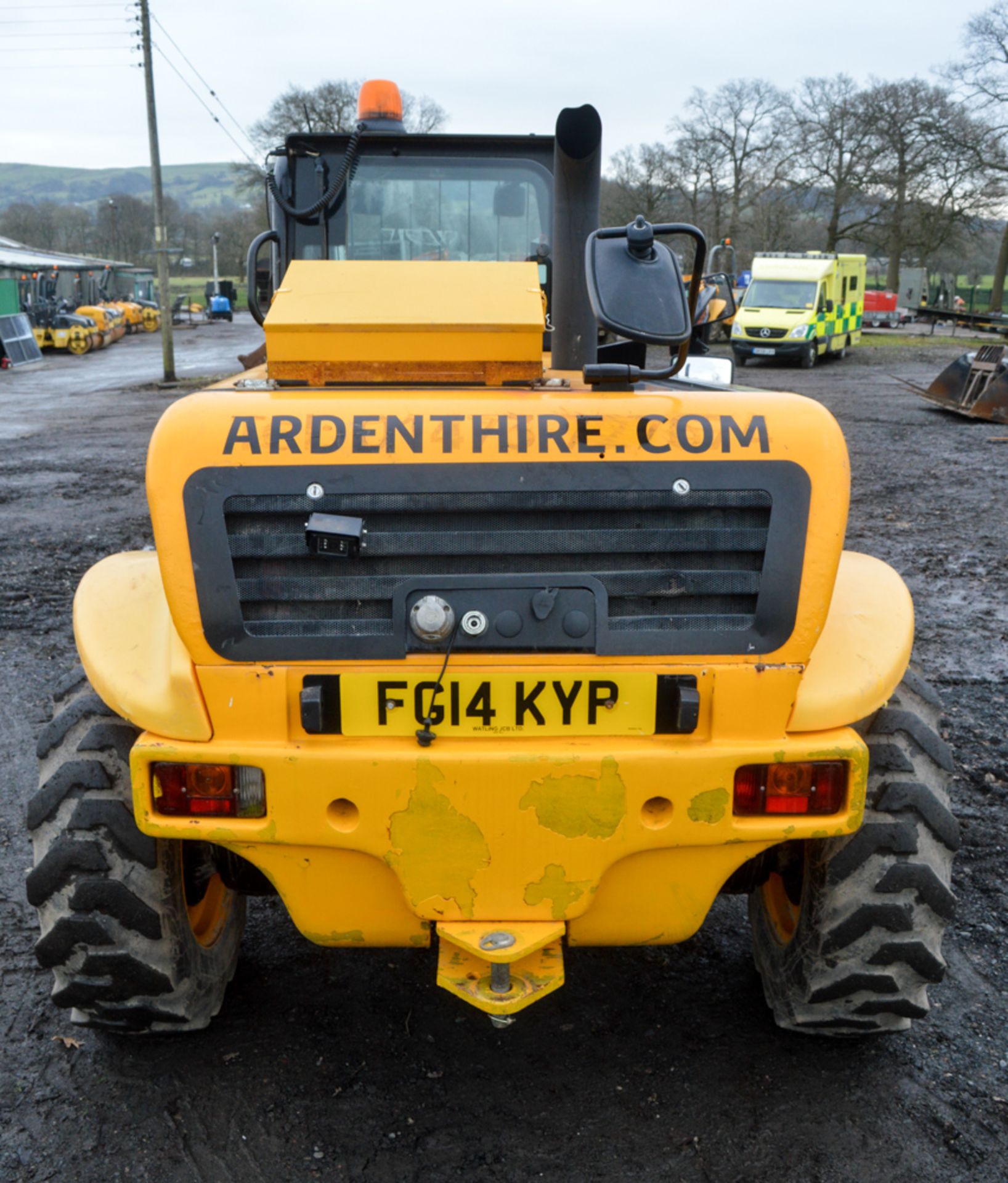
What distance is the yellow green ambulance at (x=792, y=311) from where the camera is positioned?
83.7ft

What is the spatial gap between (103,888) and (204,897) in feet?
1.79

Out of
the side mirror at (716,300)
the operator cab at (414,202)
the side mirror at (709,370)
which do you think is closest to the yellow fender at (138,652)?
the operator cab at (414,202)

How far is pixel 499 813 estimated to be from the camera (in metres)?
2.54

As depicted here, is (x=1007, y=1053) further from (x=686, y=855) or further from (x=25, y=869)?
(x=25, y=869)

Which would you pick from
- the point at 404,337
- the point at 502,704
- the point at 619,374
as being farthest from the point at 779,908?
the point at 404,337

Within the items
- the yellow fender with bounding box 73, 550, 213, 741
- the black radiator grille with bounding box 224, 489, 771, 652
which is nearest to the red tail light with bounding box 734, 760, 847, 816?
the black radiator grille with bounding box 224, 489, 771, 652

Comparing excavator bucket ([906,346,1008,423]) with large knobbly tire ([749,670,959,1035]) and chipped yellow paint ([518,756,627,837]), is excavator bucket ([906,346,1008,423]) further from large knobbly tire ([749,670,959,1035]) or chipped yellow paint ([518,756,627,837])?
chipped yellow paint ([518,756,627,837])

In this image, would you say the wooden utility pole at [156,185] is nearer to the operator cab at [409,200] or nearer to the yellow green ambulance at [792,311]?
the yellow green ambulance at [792,311]

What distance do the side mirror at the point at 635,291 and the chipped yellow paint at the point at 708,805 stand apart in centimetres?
99

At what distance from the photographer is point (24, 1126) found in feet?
9.23

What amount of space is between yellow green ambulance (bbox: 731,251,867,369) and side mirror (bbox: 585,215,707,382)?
2400cm

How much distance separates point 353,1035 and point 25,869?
1525 millimetres

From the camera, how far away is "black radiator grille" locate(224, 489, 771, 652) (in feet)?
8.38

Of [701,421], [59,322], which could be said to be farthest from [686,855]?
[59,322]
